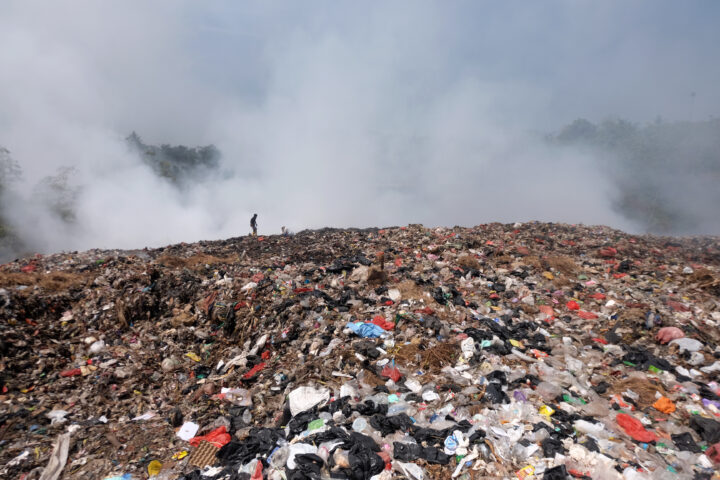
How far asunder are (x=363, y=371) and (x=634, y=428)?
256 cm

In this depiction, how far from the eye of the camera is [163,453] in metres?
3.02

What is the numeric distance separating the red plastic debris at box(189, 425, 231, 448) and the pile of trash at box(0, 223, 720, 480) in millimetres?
17

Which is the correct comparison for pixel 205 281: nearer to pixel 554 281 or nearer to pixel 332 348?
pixel 332 348

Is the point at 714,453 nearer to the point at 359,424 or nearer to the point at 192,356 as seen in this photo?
the point at 359,424

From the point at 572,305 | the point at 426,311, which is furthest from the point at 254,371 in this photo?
the point at 572,305

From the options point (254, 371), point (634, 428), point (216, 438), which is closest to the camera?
point (634, 428)

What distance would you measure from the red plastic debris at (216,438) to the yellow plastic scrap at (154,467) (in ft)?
1.00

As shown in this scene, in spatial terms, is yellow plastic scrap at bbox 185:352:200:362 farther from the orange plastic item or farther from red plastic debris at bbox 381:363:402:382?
the orange plastic item

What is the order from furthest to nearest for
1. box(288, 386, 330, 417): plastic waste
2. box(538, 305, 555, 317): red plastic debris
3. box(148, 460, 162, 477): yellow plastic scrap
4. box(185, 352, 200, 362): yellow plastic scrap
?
1. box(538, 305, 555, 317): red plastic debris
2. box(185, 352, 200, 362): yellow plastic scrap
3. box(288, 386, 330, 417): plastic waste
4. box(148, 460, 162, 477): yellow plastic scrap

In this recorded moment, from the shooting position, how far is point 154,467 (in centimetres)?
282

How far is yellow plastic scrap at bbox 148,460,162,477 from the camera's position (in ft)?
9.11

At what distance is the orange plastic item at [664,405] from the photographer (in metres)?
3.05

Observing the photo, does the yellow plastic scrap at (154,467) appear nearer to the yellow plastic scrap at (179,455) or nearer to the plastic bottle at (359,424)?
the yellow plastic scrap at (179,455)

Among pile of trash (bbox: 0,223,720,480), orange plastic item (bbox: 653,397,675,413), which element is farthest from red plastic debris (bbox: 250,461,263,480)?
Answer: orange plastic item (bbox: 653,397,675,413)
